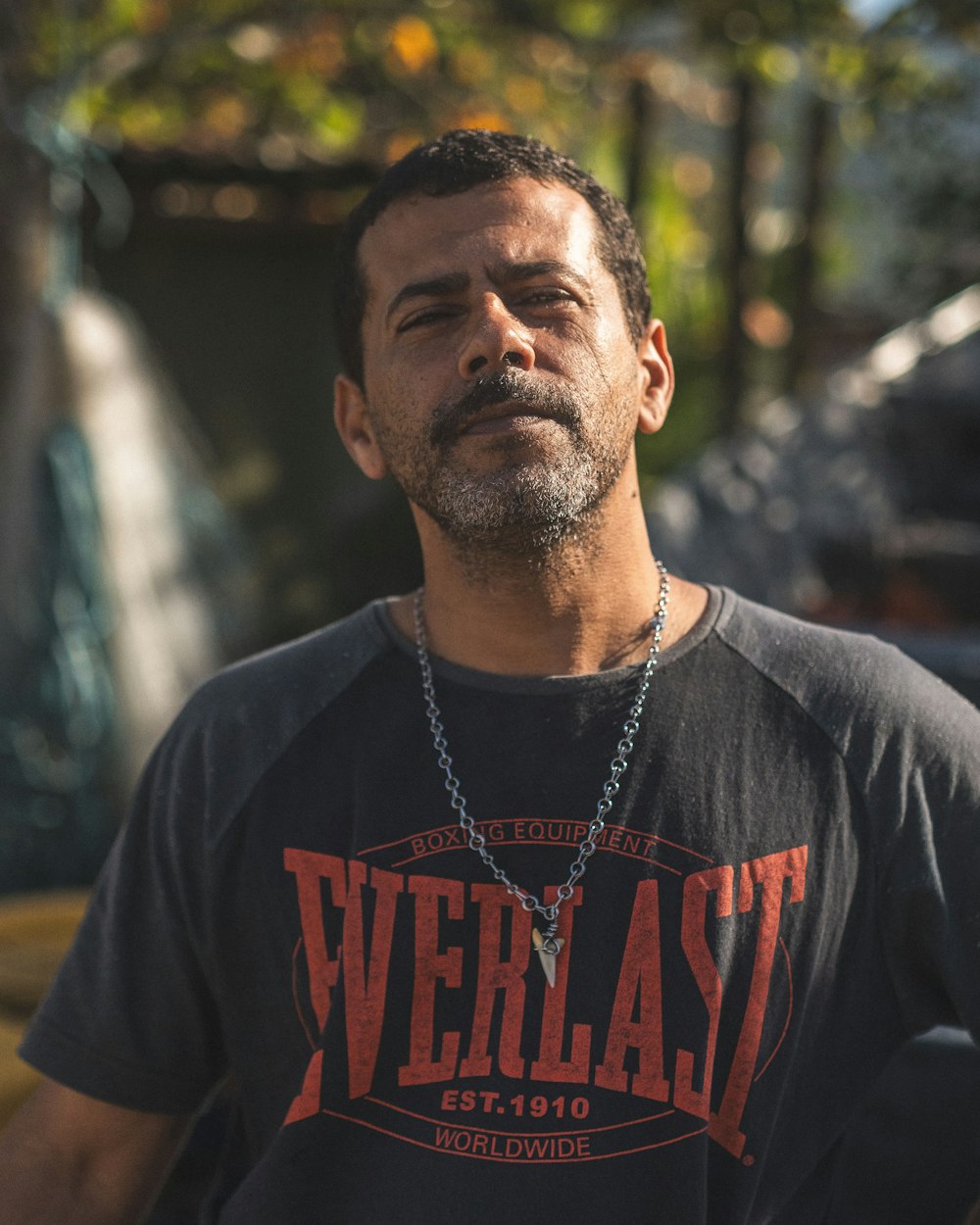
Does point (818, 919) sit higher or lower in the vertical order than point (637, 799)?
lower

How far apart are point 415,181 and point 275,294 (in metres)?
5.31

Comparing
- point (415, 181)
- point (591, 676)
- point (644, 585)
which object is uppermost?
point (415, 181)

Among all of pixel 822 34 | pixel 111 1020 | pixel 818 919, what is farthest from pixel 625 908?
pixel 822 34

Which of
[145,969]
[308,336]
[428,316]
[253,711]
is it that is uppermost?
[308,336]

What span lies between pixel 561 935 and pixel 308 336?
5.76m

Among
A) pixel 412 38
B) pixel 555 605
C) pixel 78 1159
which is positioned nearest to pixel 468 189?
pixel 555 605

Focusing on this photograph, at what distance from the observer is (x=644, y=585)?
1.78m

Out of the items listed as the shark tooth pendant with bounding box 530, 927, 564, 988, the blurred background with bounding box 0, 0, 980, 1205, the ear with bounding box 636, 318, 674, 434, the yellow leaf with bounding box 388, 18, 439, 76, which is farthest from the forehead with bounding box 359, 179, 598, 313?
the yellow leaf with bounding box 388, 18, 439, 76

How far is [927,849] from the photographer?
159cm

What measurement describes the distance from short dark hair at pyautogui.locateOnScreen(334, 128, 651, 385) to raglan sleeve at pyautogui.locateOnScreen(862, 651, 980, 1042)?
24.6 inches

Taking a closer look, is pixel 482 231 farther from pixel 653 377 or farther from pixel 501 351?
pixel 653 377

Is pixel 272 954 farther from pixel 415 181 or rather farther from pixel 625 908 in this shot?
pixel 415 181

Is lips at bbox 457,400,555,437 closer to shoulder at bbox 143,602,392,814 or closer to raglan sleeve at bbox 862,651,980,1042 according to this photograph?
shoulder at bbox 143,602,392,814

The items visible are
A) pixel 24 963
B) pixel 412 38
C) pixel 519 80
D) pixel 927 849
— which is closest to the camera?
pixel 927 849
